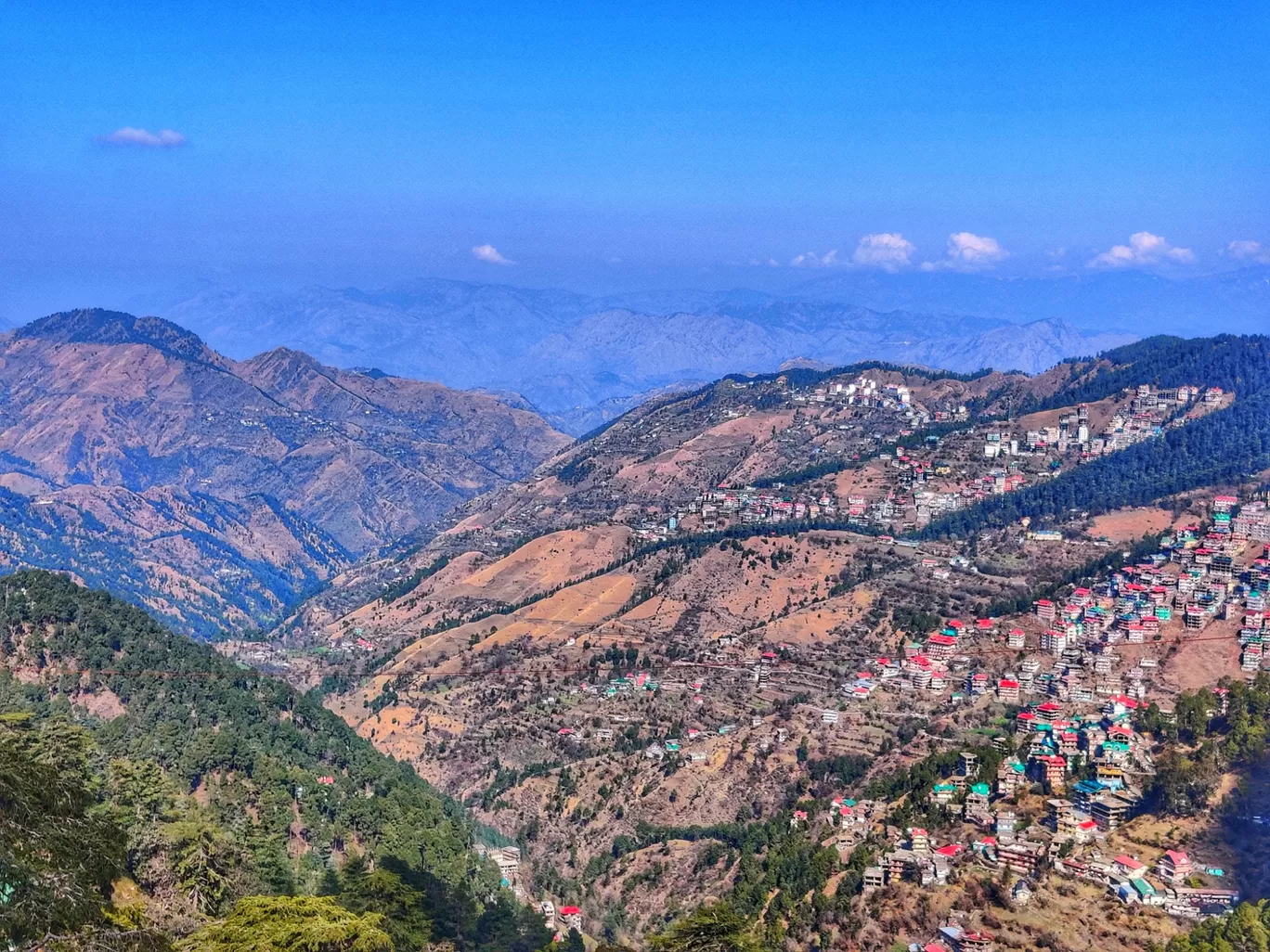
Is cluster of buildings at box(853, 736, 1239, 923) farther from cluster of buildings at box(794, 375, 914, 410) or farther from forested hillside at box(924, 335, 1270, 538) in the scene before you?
cluster of buildings at box(794, 375, 914, 410)

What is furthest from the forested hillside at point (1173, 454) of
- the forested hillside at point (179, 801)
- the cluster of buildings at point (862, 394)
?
the forested hillside at point (179, 801)

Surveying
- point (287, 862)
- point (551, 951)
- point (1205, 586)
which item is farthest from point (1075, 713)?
point (287, 862)

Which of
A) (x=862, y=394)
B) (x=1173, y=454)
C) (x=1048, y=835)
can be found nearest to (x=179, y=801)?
(x=1048, y=835)

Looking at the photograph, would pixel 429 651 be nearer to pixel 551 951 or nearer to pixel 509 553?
pixel 509 553

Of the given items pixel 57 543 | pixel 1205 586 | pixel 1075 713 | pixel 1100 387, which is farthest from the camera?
pixel 57 543

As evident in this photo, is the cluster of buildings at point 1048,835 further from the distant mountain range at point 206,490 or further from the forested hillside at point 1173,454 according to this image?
the distant mountain range at point 206,490

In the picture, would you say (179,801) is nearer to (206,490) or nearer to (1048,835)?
(1048,835)

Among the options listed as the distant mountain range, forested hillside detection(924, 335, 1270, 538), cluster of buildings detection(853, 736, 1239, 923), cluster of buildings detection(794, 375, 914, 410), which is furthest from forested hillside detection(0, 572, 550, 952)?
cluster of buildings detection(794, 375, 914, 410)
